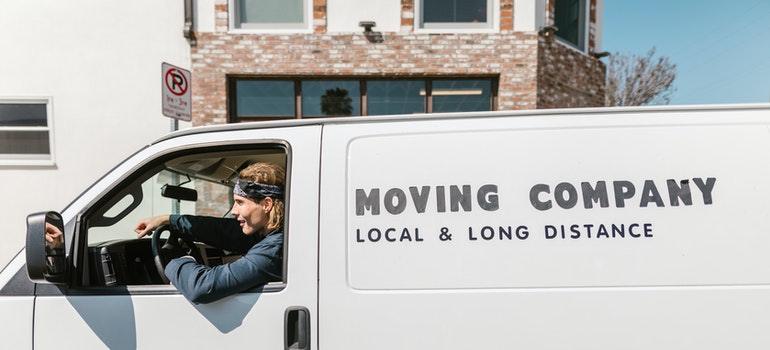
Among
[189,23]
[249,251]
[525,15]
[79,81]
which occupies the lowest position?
[249,251]

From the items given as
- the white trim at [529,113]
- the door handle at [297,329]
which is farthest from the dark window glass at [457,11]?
the door handle at [297,329]

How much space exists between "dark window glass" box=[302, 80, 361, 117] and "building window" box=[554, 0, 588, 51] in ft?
12.8

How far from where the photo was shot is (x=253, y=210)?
188cm

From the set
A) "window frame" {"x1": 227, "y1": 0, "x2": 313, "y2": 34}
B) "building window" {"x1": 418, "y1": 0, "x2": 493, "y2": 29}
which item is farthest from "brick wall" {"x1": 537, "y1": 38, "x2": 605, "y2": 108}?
"window frame" {"x1": 227, "y1": 0, "x2": 313, "y2": 34}

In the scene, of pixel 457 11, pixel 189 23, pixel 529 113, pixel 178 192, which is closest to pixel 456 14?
pixel 457 11

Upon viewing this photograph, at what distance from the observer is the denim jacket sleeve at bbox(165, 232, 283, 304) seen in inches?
64.2

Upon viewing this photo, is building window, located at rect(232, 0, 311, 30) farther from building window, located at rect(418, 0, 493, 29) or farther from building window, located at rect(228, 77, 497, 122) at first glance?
building window, located at rect(418, 0, 493, 29)

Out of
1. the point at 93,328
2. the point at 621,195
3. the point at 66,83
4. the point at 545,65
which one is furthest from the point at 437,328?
the point at 66,83

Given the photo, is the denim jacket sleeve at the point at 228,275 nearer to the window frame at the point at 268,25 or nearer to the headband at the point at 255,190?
the headband at the point at 255,190

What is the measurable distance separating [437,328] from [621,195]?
0.85m

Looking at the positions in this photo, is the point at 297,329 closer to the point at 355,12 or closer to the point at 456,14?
the point at 355,12

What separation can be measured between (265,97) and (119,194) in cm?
561

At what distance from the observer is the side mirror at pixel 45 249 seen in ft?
5.08

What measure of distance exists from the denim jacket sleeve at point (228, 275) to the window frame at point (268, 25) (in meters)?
6.02
